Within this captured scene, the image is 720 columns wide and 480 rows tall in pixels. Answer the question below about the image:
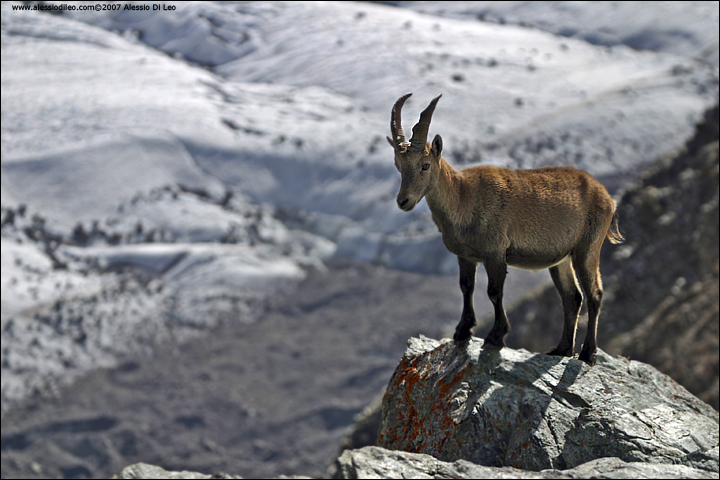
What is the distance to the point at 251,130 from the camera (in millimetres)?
82750

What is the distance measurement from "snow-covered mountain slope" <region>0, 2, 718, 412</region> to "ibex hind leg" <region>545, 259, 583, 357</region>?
66.0 metres

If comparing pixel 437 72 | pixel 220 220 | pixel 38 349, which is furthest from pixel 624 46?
pixel 38 349

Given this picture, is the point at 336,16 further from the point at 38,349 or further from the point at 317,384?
the point at 38,349

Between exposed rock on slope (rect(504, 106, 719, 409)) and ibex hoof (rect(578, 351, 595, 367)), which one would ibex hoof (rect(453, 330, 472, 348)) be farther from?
exposed rock on slope (rect(504, 106, 719, 409))

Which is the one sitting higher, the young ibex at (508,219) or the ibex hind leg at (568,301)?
the young ibex at (508,219)

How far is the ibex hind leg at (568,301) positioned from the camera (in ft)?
35.0

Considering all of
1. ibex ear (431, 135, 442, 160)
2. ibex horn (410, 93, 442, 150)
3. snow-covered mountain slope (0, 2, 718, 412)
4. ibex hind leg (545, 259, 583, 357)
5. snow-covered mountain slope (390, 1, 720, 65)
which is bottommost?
snow-covered mountain slope (0, 2, 718, 412)

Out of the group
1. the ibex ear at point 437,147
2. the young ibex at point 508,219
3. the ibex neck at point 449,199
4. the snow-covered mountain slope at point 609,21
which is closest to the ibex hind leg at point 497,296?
the young ibex at point 508,219

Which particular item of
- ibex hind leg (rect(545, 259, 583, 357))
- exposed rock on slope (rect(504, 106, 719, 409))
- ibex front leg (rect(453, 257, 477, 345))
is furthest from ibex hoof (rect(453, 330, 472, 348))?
exposed rock on slope (rect(504, 106, 719, 409))

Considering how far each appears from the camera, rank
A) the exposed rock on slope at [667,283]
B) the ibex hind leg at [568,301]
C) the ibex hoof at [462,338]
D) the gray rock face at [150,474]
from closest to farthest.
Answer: the ibex hoof at [462,338], the ibex hind leg at [568,301], the gray rock face at [150,474], the exposed rock on slope at [667,283]

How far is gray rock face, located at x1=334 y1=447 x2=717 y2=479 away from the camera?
24.1 feet

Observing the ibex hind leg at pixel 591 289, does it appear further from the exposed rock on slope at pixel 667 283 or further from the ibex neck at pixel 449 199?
the exposed rock on slope at pixel 667 283

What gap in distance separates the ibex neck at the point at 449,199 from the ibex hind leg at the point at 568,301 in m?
2.09

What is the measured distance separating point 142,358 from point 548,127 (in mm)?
53603
